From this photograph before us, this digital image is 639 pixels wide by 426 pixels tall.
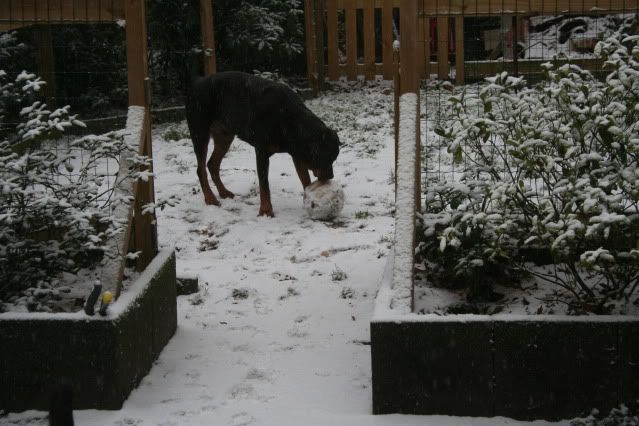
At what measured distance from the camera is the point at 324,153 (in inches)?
309

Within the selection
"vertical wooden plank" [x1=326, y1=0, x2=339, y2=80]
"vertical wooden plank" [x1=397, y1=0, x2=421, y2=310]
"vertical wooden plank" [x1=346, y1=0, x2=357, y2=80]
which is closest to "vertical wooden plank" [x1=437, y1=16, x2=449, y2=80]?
"vertical wooden plank" [x1=346, y1=0, x2=357, y2=80]

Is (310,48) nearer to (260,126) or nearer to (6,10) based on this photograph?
(260,126)

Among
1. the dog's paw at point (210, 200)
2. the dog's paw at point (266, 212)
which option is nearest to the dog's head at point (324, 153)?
the dog's paw at point (266, 212)

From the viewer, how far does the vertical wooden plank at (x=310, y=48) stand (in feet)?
41.9

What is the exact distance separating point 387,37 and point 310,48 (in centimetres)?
153

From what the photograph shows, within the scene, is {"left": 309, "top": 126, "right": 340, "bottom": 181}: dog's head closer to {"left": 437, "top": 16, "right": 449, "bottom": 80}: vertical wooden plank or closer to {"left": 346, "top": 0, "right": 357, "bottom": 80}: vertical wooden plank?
{"left": 437, "top": 16, "right": 449, "bottom": 80}: vertical wooden plank

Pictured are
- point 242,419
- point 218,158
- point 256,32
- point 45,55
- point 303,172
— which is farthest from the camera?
point 256,32

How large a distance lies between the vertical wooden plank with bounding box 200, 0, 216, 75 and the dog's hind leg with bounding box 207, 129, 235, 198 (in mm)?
2552

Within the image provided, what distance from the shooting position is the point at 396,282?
421 cm

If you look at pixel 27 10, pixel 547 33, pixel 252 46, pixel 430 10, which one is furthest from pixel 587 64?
pixel 252 46

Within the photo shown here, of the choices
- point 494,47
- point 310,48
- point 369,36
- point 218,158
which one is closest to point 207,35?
point 310,48

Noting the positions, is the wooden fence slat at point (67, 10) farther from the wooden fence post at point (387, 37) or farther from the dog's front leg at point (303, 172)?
the wooden fence post at point (387, 37)

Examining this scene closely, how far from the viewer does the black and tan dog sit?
311 inches

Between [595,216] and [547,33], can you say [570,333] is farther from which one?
[547,33]
